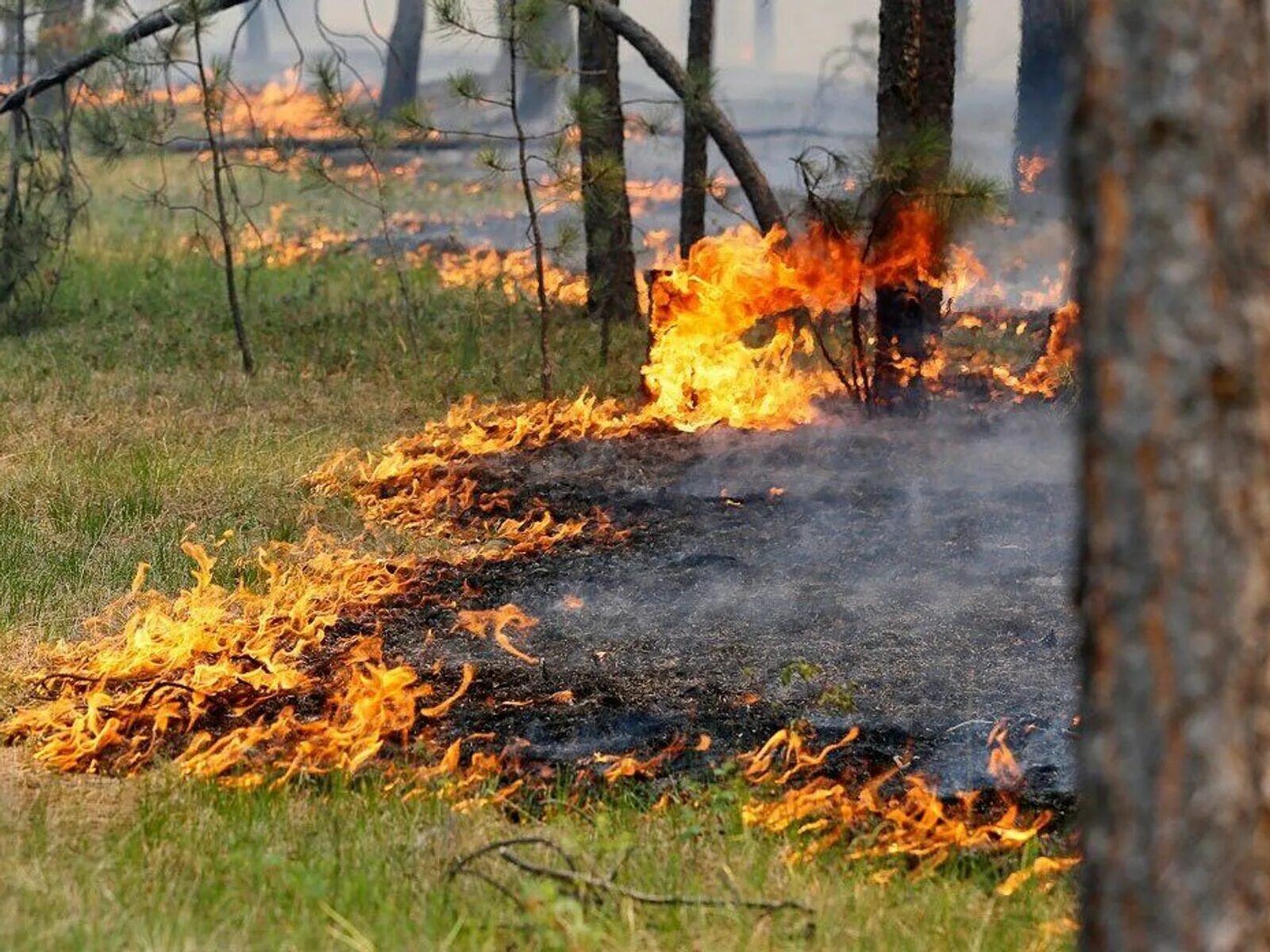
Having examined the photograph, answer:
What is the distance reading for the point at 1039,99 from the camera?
15.0m

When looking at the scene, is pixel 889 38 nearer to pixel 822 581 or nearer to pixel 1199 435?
pixel 822 581

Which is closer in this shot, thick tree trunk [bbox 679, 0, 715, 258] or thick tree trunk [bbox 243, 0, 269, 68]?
thick tree trunk [bbox 679, 0, 715, 258]

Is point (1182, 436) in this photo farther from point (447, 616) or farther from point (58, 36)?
point (58, 36)

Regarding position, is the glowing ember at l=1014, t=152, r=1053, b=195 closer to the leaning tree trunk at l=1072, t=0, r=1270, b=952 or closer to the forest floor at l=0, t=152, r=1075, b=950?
the forest floor at l=0, t=152, r=1075, b=950

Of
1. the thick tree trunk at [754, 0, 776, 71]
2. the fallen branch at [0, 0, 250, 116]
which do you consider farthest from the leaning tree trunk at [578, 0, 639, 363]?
the thick tree trunk at [754, 0, 776, 71]

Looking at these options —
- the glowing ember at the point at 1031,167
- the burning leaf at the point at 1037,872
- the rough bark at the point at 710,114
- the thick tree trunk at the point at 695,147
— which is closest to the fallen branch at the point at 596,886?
the burning leaf at the point at 1037,872

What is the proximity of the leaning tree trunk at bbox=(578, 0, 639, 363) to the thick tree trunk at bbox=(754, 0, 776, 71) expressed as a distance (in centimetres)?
4977

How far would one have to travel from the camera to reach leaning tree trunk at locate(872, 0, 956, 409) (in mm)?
9125

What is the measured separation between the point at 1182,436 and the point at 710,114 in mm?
8860

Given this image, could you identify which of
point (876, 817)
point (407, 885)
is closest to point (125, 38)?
point (876, 817)

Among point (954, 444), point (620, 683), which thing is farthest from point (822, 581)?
point (954, 444)

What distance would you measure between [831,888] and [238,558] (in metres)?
3.94

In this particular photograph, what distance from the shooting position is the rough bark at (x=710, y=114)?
10656 millimetres

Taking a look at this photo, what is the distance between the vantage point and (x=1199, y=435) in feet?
7.24
